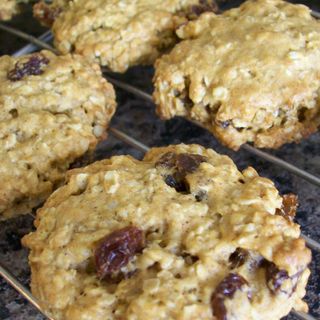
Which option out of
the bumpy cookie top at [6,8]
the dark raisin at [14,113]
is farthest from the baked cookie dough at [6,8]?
the dark raisin at [14,113]

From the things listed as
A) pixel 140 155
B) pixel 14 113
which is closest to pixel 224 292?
pixel 14 113

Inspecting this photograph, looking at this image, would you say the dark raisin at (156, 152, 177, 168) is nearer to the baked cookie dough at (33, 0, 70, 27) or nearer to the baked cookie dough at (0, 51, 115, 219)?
the baked cookie dough at (0, 51, 115, 219)

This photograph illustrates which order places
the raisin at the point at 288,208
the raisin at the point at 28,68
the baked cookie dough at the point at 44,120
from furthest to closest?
the raisin at the point at 28,68 < the baked cookie dough at the point at 44,120 < the raisin at the point at 288,208

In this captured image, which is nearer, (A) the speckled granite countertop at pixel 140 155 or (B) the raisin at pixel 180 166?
(B) the raisin at pixel 180 166

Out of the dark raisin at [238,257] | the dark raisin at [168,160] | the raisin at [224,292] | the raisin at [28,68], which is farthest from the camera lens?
the raisin at [28,68]

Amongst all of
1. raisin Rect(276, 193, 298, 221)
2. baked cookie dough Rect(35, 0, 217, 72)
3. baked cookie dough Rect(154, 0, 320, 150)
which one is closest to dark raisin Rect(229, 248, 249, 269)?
raisin Rect(276, 193, 298, 221)

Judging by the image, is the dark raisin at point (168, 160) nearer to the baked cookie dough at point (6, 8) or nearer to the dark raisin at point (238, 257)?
the dark raisin at point (238, 257)

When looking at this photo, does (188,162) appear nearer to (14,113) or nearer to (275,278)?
(275,278)

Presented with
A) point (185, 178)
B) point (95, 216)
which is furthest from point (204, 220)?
point (95, 216)
